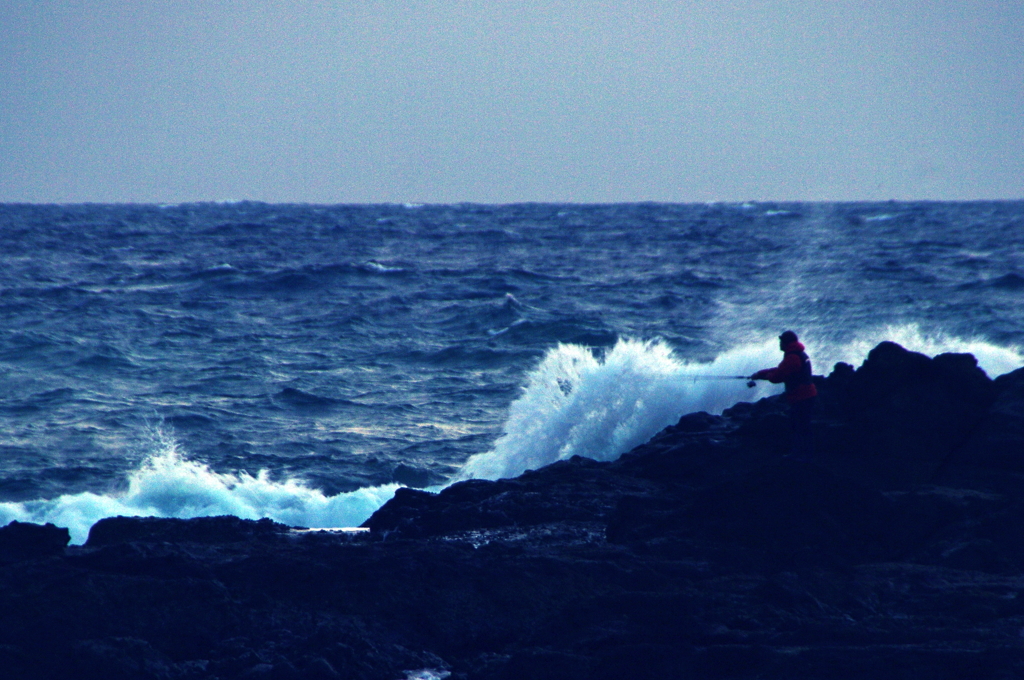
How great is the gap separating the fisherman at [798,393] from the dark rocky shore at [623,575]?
0.20 metres

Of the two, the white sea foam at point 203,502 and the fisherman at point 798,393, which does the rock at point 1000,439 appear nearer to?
the fisherman at point 798,393

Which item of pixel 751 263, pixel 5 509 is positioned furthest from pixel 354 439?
pixel 751 263

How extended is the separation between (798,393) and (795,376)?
0.59 feet

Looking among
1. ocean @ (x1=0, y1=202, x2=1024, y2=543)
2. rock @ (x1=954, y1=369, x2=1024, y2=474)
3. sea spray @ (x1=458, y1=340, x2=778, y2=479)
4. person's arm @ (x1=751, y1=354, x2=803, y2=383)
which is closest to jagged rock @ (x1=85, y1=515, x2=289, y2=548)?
ocean @ (x1=0, y1=202, x2=1024, y2=543)

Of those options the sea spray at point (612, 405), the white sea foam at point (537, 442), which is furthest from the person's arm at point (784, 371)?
the sea spray at point (612, 405)

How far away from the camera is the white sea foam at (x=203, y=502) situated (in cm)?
1188

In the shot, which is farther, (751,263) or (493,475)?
(751,263)

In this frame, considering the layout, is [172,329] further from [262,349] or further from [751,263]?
[751,263]

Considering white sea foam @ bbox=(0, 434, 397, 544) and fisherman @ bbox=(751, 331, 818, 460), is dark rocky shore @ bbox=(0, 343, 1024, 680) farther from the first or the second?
white sea foam @ bbox=(0, 434, 397, 544)

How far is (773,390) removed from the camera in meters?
12.7

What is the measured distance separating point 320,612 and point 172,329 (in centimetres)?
1725

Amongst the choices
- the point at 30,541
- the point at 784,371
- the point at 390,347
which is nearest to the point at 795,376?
the point at 784,371

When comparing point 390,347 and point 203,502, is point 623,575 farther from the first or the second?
point 390,347

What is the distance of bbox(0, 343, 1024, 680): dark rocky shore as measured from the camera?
6.04 metres
